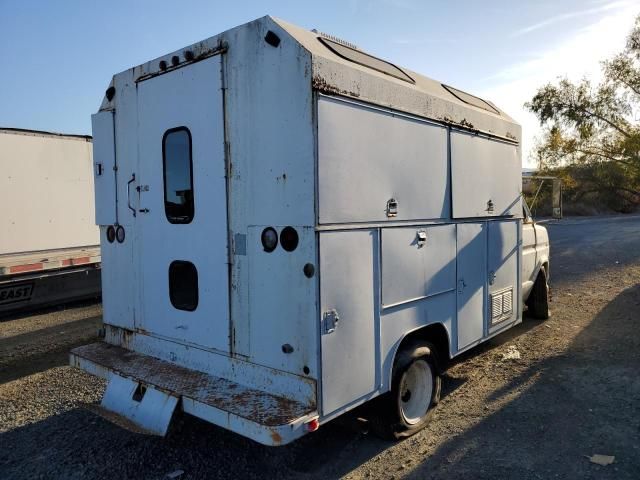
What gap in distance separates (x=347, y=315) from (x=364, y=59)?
1.83m

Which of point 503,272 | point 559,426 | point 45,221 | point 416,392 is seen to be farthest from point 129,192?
point 45,221

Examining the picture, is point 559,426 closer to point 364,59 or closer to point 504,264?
point 504,264

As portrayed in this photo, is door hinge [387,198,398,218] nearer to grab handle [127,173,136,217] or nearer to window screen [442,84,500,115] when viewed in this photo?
window screen [442,84,500,115]

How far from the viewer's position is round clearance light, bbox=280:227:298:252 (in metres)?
3.01

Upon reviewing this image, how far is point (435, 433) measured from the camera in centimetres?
393

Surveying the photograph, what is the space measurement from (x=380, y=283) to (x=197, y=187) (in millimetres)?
1450

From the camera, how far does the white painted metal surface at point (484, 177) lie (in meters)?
4.36

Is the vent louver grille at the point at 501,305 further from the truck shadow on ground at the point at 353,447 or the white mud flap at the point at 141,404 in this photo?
the white mud flap at the point at 141,404

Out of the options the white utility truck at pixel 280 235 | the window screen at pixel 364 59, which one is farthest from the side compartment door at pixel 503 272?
the window screen at pixel 364 59

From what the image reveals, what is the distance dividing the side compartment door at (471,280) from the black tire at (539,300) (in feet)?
9.31

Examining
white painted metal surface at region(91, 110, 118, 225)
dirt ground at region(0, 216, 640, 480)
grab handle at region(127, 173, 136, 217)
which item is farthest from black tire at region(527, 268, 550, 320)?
white painted metal surface at region(91, 110, 118, 225)

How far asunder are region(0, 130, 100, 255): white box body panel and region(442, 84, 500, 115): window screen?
23.1 ft

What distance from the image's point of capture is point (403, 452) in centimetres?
365

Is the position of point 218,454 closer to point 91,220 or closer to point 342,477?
point 342,477
